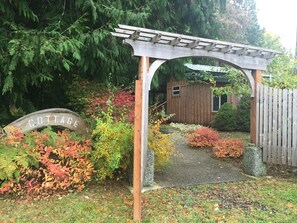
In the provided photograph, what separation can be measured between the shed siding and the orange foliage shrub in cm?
732

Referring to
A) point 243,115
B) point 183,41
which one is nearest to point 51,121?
point 183,41

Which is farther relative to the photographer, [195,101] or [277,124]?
[195,101]

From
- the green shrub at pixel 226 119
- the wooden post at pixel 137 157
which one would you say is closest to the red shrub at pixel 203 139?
the green shrub at pixel 226 119

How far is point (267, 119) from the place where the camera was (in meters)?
6.32

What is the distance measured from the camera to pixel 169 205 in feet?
14.8

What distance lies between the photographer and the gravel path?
5.92 m

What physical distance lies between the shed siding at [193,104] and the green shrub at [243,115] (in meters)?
2.53

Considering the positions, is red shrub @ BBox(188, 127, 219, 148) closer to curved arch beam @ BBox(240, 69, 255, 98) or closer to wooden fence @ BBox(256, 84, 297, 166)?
wooden fence @ BBox(256, 84, 297, 166)

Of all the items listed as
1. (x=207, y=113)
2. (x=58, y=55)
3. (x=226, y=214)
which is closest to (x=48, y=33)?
(x=58, y=55)

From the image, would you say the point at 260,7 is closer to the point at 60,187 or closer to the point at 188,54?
the point at 188,54

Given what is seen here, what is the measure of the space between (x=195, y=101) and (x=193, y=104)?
228 millimetres

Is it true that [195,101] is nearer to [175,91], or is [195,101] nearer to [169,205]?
[175,91]

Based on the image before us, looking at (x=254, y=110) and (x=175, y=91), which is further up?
(x=175, y=91)

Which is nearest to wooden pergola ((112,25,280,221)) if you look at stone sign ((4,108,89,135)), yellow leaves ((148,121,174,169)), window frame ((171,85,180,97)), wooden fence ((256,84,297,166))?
wooden fence ((256,84,297,166))
